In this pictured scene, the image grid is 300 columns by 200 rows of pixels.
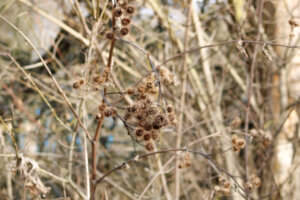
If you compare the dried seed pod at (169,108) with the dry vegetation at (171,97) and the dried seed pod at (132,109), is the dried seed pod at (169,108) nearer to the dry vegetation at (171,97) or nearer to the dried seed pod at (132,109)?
the dried seed pod at (132,109)

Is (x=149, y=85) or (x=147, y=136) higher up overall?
(x=149, y=85)

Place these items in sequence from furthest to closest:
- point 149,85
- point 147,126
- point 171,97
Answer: point 171,97 < point 149,85 < point 147,126

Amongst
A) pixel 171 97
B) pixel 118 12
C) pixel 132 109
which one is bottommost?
pixel 171 97

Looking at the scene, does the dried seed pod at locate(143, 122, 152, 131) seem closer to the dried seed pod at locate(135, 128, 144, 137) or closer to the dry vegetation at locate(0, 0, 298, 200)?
the dried seed pod at locate(135, 128, 144, 137)

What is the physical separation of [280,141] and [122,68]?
143 centimetres

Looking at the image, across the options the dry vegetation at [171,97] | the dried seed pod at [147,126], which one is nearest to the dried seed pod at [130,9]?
the dried seed pod at [147,126]

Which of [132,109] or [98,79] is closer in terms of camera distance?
[132,109]

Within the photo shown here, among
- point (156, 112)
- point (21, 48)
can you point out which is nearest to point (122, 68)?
point (21, 48)

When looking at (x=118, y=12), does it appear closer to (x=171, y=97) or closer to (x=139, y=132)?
(x=139, y=132)

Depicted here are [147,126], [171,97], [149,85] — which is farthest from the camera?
[171,97]

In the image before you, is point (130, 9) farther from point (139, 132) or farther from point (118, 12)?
point (139, 132)

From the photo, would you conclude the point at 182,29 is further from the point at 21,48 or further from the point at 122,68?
the point at 21,48

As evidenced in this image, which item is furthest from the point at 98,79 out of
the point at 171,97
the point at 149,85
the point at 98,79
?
the point at 171,97

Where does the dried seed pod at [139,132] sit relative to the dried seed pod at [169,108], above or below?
below
